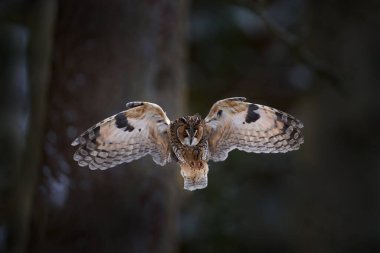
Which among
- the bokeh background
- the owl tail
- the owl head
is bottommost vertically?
the owl tail

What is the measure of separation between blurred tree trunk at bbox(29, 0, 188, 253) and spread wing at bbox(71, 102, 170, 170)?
2.52 meters

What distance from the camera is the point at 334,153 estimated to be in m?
7.56

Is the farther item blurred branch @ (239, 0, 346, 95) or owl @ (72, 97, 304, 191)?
blurred branch @ (239, 0, 346, 95)

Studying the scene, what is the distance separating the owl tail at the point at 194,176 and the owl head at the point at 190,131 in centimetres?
9

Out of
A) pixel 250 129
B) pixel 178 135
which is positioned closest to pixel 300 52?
pixel 250 129

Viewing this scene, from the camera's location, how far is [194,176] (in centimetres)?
228

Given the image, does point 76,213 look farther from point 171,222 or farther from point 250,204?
point 250,204

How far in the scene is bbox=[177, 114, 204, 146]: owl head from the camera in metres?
2.21

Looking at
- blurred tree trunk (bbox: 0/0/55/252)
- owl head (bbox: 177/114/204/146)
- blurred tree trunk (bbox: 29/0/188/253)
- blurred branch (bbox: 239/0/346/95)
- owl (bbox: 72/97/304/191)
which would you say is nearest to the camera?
owl head (bbox: 177/114/204/146)

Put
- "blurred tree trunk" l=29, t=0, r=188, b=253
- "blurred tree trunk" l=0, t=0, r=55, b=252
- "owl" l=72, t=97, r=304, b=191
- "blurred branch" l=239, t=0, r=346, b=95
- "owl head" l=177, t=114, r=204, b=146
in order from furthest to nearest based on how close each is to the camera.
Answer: "blurred tree trunk" l=0, t=0, r=55, b=252 < "blurred branch" l=239, t=0, r=346, b=95 < "blurred tree trunk" l=29, t=0, r=188, b=253 < "owl" l=72, t=97, r=304, b=191 < "owl head" l=177, t=114, r=204, b=146

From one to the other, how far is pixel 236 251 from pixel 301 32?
2.85m

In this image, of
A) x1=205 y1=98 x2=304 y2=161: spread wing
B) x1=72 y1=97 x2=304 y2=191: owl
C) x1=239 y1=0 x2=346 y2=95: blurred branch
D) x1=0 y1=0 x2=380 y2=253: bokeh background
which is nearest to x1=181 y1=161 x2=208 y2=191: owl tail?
x1=72 y1=97 x2=304 y2=191: owl

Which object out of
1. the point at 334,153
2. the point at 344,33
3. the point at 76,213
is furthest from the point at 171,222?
the point at 344,33

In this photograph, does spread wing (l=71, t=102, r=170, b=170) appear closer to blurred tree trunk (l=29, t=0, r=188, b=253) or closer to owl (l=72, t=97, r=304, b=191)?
owl (l=72, t=97, r=304, b=191)
